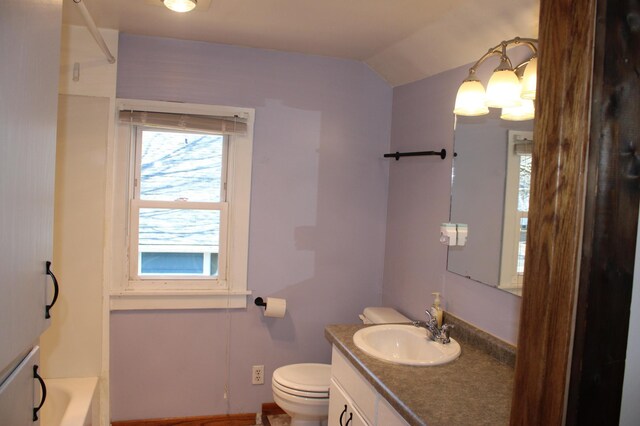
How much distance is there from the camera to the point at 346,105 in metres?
3.04

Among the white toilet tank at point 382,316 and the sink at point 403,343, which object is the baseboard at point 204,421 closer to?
the white toilet tank at point 382,316

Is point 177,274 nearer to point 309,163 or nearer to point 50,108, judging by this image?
point 309,163

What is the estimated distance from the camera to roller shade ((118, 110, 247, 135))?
2.67m

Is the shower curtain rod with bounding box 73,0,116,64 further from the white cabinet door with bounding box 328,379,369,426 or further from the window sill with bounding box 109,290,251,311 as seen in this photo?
the white cabinet door with bounding box 328,379,369,426

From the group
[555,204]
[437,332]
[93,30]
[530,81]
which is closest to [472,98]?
[530,81]

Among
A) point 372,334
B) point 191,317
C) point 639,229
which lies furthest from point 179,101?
point 639,229

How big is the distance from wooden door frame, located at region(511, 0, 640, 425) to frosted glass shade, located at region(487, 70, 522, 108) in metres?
0.89

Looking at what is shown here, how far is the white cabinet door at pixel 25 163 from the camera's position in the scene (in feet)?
3.22

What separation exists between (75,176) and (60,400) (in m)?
1.22

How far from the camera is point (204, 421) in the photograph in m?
2.89

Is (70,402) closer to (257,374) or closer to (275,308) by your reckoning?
(257,374)

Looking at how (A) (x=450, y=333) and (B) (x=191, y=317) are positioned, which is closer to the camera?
(A) (x=450, y=333)

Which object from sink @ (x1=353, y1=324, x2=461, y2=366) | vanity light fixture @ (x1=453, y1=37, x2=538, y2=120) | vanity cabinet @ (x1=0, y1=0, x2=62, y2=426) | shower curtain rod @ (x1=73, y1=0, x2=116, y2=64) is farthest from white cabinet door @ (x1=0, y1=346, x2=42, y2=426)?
vanity light fixture @ (x1=453, y1=37, x2=538, y2=120)

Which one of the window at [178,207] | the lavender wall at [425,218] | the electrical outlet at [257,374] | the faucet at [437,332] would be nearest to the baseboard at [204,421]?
the electrical outlet at [257,374]
